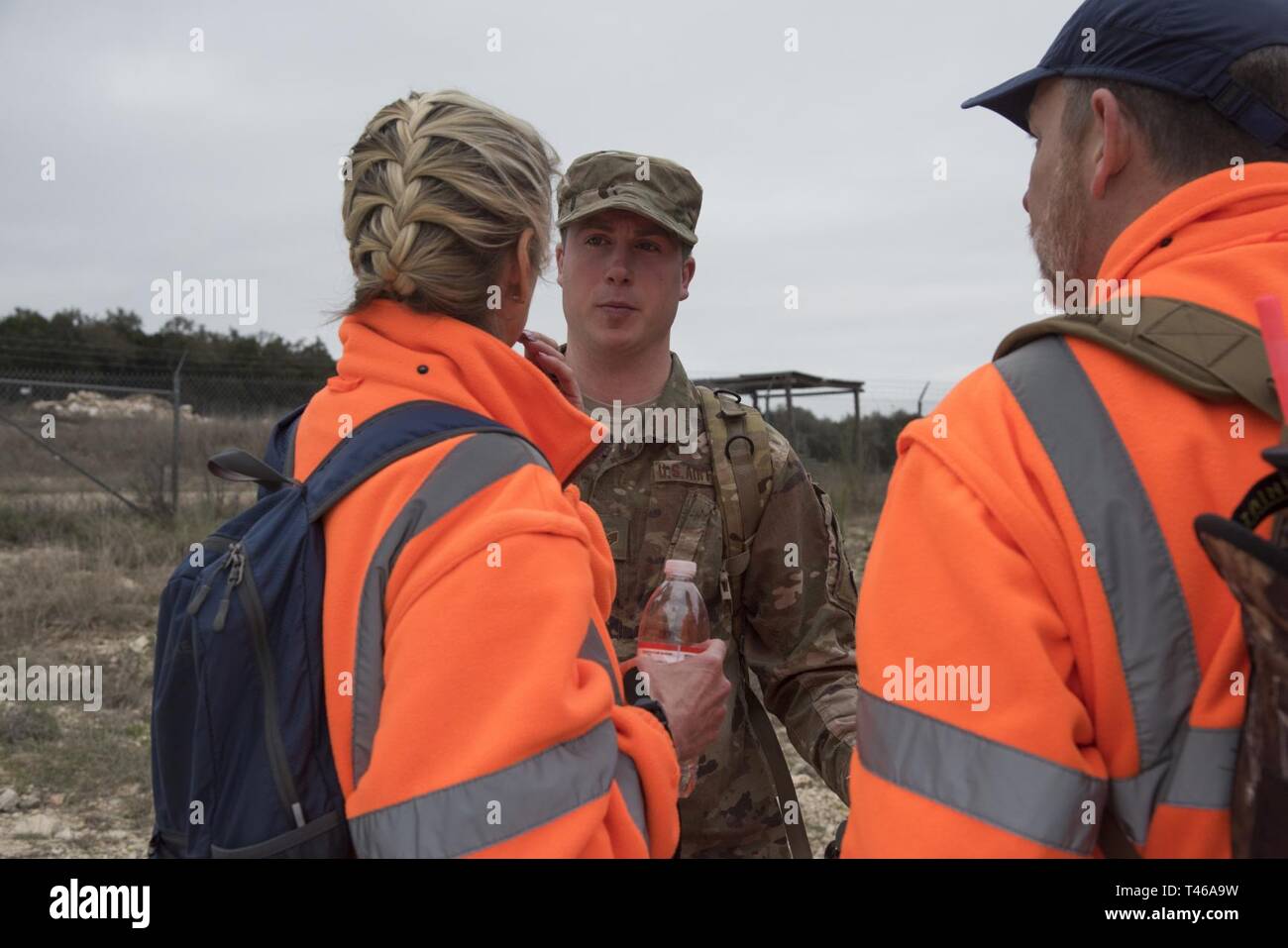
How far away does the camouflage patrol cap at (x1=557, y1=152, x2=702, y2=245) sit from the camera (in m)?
3.22

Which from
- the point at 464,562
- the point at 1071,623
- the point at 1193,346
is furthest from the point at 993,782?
the point at 464,562

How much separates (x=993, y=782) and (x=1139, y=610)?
0.25 m

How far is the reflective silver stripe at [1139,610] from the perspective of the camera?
1190 millimetres

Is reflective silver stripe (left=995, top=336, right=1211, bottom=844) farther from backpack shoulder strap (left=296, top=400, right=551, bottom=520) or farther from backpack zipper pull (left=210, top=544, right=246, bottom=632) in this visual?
backpack zipper pull (left=210, top=544, right=246, bottom=632)

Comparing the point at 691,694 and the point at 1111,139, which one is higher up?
the point at 1111,139

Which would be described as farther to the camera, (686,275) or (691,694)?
(686,275)

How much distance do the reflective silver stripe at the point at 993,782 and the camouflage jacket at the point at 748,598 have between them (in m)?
1.62

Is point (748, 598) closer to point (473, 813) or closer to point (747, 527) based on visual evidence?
point (747, 527)

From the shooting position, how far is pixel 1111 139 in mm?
1495

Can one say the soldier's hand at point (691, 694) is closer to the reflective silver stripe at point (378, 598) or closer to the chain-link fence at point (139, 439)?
the reflective silver stripe at point (378, 598)

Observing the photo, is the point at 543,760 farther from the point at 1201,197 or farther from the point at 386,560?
the point at 1201,197

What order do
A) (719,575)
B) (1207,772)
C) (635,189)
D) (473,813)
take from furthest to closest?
(635,189), (719,575), (473,813), (1207,772)

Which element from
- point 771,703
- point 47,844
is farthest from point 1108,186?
point 47,844
